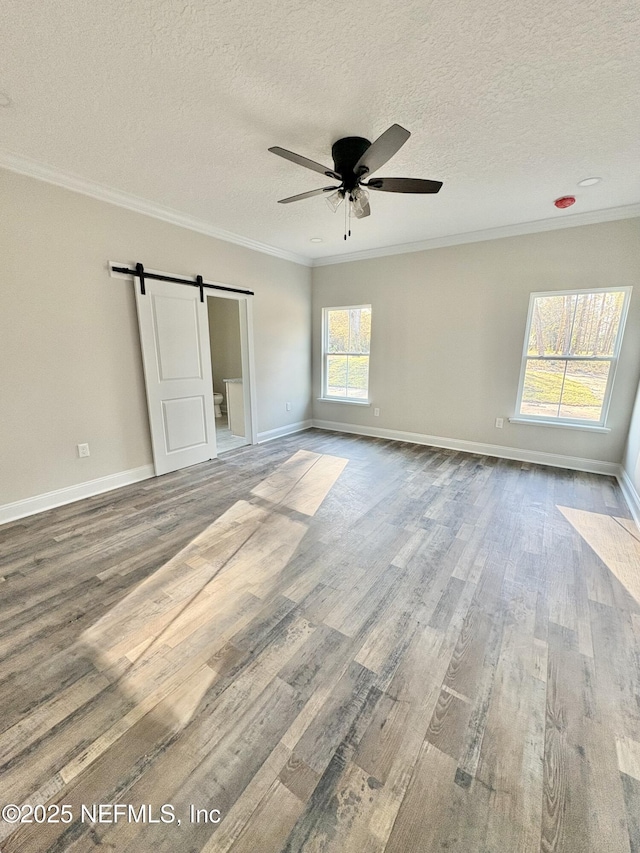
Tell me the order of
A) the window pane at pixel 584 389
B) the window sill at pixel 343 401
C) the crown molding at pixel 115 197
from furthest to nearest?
the window sill at pixel 343 401 → the window pane at pixel 584 389 → the crown molding at pixel 115 197

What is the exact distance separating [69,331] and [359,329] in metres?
3.76

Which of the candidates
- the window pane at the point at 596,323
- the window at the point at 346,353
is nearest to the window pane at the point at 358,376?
the window at the point at 346,353

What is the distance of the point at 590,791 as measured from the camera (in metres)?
1.09

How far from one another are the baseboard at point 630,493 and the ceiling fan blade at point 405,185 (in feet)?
9.73

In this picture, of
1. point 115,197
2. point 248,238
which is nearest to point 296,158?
point 115,197

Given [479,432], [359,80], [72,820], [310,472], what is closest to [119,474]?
[310,472]

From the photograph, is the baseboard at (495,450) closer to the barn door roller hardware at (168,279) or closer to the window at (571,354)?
the window at (571,354)

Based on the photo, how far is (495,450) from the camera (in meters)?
4.47

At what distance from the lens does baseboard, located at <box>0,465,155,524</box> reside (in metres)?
2.81

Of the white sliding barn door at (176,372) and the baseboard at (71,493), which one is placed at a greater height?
the white sliding barn door at (176,372)

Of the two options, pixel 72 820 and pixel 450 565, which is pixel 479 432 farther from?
pixel 72 820

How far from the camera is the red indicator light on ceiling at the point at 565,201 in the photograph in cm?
315

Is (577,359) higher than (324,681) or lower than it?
higher

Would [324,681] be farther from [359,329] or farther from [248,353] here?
[359,329]
